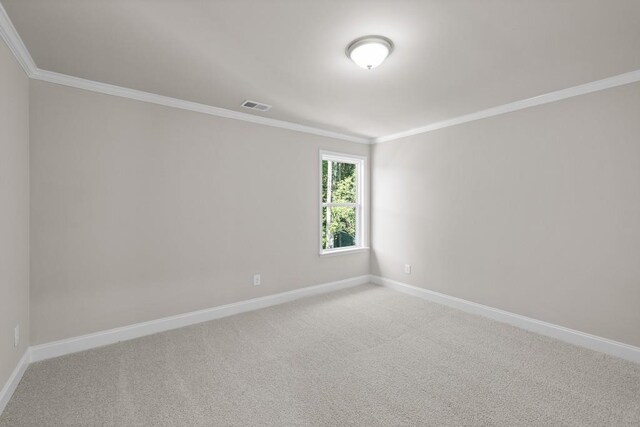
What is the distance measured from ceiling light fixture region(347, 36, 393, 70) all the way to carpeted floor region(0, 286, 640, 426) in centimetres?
237

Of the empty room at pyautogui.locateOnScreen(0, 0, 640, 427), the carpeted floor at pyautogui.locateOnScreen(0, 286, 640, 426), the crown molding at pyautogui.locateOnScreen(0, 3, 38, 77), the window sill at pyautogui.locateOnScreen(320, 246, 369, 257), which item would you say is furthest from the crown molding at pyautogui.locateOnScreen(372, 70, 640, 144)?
the crown molding at pyautogui.locateOnScreen(0, 3, 38, 77)

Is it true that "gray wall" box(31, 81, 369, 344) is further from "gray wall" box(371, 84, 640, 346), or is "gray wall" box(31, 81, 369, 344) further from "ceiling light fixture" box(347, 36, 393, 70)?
"ceiling light fixture" box(347, 36, 393, 70)

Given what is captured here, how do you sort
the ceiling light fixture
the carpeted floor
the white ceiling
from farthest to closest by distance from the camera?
1. the ceiling light fixture
2. the carpeted floor
3. the white ceiling

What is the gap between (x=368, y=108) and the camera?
3.50m

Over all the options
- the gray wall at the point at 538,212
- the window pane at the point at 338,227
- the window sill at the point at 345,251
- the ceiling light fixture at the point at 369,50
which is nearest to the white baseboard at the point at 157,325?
the window sill at the point at 345,251

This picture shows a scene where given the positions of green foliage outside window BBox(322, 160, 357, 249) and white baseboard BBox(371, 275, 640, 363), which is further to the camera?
green foliage outside window BBox(322, 160, 357, 249)

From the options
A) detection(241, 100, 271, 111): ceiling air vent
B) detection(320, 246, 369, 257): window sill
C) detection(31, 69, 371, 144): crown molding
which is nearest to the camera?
detection(31, 69, 371, 144): crown molding

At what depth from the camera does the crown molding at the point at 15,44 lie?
1827mm

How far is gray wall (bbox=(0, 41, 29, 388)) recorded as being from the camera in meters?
1.94

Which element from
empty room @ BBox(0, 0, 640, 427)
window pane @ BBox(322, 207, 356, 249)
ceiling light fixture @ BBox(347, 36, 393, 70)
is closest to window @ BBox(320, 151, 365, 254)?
window pane @ BBox(322, 207, 356, 249)

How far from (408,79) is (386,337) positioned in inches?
97.0

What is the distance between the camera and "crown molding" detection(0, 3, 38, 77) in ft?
5.99

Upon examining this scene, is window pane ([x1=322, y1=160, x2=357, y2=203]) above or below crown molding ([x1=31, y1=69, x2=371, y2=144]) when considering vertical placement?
below

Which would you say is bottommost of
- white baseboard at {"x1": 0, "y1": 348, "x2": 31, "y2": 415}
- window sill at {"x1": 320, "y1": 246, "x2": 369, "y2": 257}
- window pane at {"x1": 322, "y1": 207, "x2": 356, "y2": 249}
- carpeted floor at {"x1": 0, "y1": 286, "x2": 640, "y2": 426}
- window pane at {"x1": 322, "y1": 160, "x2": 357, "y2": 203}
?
carpeted floor at {"x1": 0, "y1": 286, "x2": 640, "y2": 426}
